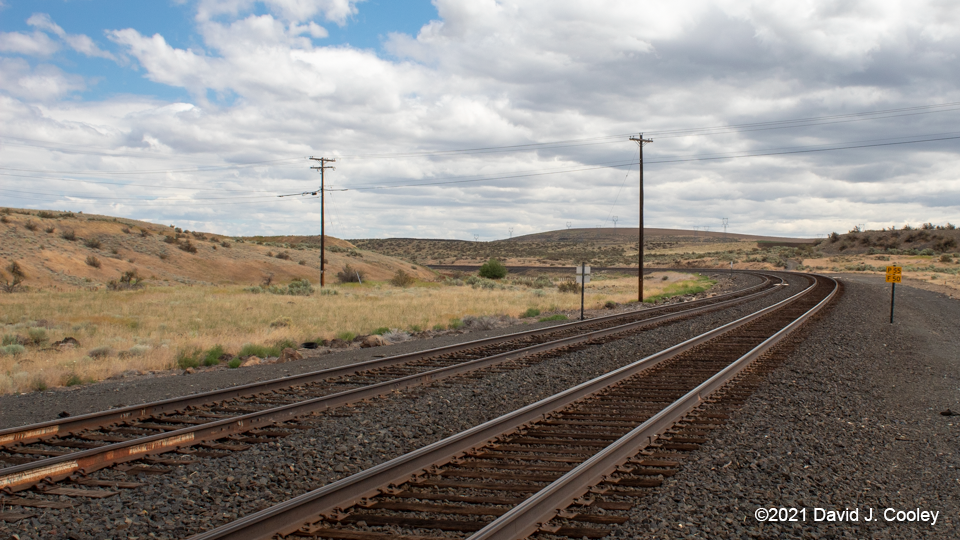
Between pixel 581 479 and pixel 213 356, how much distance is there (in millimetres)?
11940

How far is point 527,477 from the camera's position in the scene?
629 cm

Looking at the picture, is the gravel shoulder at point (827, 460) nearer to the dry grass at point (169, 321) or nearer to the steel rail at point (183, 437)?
the steel rail at point (183, 437)

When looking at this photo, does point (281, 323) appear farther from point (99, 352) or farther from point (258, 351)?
point (99, 352)

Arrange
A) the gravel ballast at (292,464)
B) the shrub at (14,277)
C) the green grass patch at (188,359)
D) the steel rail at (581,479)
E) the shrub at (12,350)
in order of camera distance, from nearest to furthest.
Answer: the steel rail at (581,479) < the gravel ballast at (292,464) < the green grass patch at (188,359) < the shrub at (12,350) < the shrub at (14,277)

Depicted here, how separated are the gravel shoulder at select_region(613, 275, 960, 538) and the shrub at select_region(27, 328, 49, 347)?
17567 mm

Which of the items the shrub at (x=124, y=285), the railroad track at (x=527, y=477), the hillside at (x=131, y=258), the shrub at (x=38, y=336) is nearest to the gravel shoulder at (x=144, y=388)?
the shrub at (x=38, y=336)

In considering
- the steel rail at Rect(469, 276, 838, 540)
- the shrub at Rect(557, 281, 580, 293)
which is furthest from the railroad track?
the shrub at Rect(557, 281, 580, 293)

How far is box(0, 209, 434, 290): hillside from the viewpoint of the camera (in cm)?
4556

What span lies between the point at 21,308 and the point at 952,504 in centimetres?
2973

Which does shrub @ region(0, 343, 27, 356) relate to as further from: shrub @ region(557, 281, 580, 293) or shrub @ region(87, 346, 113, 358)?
shrub @ region(557, 281, 580, 293)

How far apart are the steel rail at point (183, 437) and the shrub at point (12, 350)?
34.1ft

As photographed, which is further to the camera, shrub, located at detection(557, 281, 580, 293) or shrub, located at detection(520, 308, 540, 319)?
shrub, located at detection(557, 281, 580, 293)

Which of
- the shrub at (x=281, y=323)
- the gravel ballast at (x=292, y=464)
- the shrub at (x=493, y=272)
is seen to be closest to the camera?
the gravel ballast at (x=292, y=464)

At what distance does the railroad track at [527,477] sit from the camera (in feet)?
16.8
